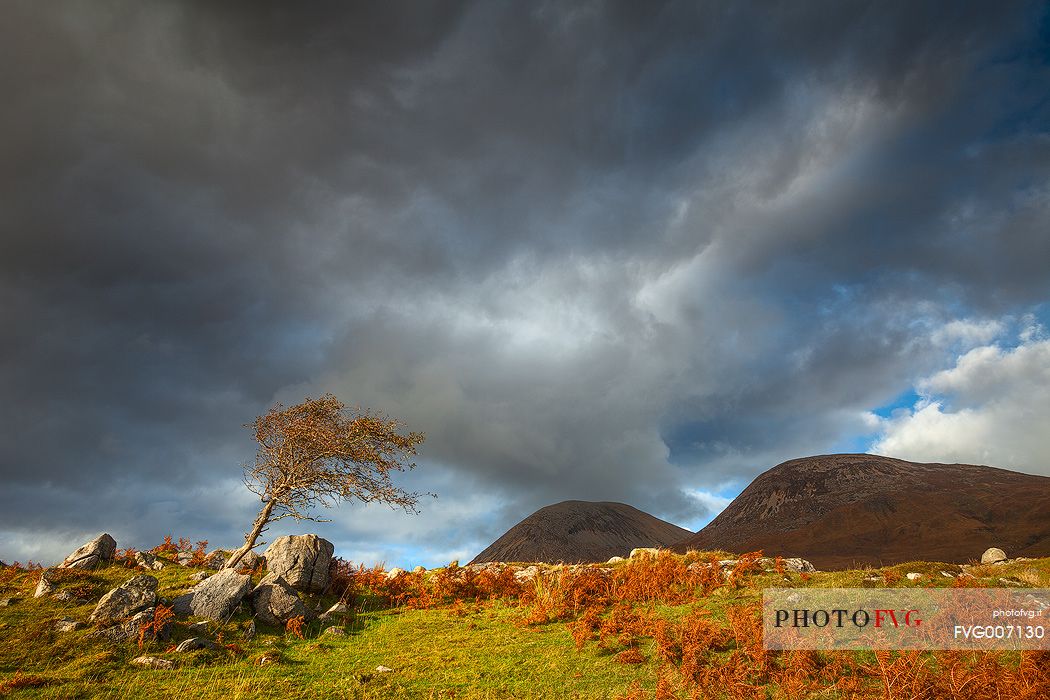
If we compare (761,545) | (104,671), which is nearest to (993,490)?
(761,545)

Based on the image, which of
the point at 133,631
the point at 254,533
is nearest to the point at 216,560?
the point at 254,533

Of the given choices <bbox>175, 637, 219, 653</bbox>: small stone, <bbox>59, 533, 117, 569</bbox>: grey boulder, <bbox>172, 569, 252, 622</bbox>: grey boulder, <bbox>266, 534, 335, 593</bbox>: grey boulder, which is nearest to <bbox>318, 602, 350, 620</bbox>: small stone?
<bbox>266, 534, 335, 593</bbox>: grey boulder

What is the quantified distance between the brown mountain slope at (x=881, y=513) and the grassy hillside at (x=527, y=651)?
197 feet

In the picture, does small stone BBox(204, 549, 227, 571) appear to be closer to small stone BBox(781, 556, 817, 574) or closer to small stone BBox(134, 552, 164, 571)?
small stone BBox(134, 552, 164, 571)

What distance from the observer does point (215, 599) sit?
66.1 ft

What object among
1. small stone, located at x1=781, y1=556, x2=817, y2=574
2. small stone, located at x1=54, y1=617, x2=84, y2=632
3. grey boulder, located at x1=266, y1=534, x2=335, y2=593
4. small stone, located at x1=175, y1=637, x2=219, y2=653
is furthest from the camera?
small stone, located at x1=781, y1=556, x2=817, y2=574

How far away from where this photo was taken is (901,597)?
17.8 m

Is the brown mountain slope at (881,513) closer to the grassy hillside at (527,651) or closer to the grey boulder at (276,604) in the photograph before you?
the grassy hillside at (527,651)

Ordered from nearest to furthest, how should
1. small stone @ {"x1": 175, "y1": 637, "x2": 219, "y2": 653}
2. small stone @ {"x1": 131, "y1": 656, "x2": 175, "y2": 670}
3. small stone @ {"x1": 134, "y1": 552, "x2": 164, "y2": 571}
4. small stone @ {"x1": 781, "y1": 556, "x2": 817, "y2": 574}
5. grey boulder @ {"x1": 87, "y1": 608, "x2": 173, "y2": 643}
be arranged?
small stone @ {"x1": 131, "y1": 656, "x2": 175, "y2": 670}
small stone @ {"x1": 175, "y1": 637, "x2": 219, "y2": 653}
grey boulder @ {"x1": 87, "y1": 608, "x2": 173, "y2": 643}
small stone @ {"x1": 781, "y1": 556, "x2": 817, "y2": 574}
small stone @ {"x1": 134, "y1": 552, "x2": 164, "y2": 571}

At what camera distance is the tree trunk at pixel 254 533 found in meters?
28.7

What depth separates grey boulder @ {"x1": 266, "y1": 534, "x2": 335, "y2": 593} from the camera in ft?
80.3

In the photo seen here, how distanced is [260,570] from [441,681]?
17.8 meters

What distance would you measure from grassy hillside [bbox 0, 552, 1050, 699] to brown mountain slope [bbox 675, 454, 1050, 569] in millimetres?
60135

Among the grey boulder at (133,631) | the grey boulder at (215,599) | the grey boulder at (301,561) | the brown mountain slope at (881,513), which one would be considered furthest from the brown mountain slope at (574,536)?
the grey boulder at (133,631)
